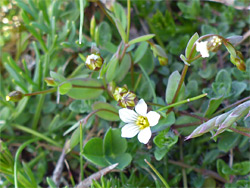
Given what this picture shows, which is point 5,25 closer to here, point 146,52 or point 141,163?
point 146,52

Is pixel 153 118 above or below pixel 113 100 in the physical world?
above

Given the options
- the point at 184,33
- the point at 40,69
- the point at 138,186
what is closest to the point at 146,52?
the point at 184,33

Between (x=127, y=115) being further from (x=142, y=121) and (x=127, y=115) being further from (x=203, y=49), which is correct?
(x=203, y=49)

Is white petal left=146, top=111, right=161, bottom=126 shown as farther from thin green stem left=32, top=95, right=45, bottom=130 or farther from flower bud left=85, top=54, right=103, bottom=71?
thin green stem left=32, top=95, right=45, bottom=130

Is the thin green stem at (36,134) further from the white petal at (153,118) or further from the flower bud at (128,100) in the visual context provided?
the white petal at (153,118)

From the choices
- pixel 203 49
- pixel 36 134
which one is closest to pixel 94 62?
pixel 203 49

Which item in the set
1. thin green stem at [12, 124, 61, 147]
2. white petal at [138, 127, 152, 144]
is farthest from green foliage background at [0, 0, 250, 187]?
white petal at [138, 127, 152, 144]

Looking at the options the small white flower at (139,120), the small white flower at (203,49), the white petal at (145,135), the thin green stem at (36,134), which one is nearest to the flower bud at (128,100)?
the small white flower at (139,120)
